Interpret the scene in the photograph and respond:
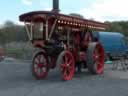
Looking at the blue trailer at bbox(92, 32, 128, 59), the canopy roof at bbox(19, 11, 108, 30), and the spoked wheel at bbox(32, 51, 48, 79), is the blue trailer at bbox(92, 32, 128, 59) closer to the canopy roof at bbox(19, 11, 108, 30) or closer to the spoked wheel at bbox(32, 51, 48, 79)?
the canopy roof at bbox(19, 11, 108, 30)

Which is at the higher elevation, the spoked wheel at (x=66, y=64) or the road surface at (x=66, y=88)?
the spoked wheel at (x=66, y=64)

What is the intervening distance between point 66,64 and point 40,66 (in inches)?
45.7

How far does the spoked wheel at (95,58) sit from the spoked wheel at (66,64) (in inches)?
47.8

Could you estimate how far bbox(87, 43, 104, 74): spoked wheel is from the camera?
14138 mm

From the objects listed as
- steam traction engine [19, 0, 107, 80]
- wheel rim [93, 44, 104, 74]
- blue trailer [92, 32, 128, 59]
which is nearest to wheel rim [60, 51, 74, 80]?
steam traction engine [19, 0, 107, 80]

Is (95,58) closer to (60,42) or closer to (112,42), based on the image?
(60,42)

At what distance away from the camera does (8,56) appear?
98.8 feet

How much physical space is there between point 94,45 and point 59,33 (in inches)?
77.4

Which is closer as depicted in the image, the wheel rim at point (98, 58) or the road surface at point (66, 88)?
the road surface at point (66, 88)

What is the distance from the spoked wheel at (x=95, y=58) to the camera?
14138 mm

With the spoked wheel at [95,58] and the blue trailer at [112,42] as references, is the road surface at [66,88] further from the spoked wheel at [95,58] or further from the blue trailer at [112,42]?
the blue trailer at [112,42]

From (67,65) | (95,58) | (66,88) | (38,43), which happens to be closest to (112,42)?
(95,58)

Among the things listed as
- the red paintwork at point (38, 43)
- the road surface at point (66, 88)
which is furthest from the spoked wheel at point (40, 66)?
the road surface at point (66, 88)

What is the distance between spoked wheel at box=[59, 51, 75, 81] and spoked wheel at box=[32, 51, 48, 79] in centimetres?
88
